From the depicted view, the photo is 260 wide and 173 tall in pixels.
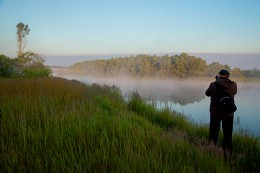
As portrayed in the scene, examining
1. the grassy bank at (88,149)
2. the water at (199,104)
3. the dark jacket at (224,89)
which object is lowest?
the water at (199,104)

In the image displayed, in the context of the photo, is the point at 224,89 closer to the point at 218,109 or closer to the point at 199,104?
the point at 218,109

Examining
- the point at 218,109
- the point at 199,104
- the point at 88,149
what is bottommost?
the point at 199,104

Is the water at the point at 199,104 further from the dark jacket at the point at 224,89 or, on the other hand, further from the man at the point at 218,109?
the dark jacket at the point at 224,89

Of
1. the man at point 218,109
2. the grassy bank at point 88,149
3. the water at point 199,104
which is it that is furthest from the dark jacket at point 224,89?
the water at point 199,104

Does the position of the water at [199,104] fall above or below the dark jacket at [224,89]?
below

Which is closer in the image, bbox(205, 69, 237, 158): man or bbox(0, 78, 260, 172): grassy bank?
bbox(0, 78, 260, 172): grassy bank

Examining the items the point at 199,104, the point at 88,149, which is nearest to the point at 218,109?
the point at 88,149

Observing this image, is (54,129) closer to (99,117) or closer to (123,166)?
(99,117)

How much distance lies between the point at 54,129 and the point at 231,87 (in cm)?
417

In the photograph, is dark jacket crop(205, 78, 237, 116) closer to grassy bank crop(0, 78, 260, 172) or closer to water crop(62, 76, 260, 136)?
grassy bank crop(0, 78, 260, 172)

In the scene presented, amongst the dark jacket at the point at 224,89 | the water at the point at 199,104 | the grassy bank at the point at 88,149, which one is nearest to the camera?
the grassy bank at the point at 88,149

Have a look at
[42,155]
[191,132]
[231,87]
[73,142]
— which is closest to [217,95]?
[231,87]

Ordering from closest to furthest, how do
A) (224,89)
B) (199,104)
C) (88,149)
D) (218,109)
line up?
(88,149) → (224,89) → (218,109) → (199,104)

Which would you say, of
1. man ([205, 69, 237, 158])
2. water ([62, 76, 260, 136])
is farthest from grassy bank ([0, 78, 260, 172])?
water ([62, 76, 260, 136])
